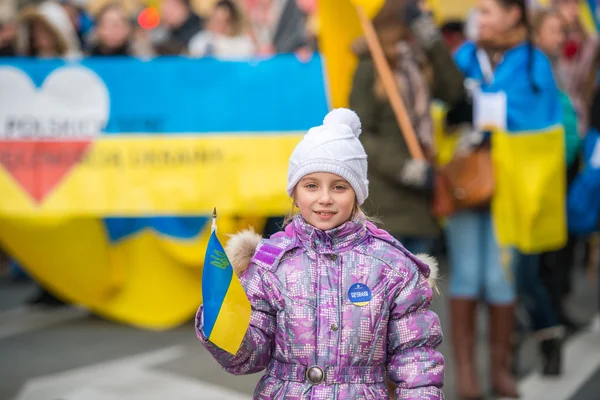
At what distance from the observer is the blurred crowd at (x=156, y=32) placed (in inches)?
284

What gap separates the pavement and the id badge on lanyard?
0.88m

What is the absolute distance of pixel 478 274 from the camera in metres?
5.16

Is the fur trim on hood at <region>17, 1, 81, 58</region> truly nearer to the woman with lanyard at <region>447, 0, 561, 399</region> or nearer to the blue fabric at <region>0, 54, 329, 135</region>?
the blue fabric at <region>0, 54, 329, 135</region>

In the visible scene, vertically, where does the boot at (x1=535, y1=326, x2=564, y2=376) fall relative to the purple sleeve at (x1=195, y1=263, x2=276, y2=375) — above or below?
below

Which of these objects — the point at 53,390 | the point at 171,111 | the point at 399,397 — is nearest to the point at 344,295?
the point at 399,397

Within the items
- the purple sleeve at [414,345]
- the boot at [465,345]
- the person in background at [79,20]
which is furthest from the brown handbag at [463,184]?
the person in background at [79,20]

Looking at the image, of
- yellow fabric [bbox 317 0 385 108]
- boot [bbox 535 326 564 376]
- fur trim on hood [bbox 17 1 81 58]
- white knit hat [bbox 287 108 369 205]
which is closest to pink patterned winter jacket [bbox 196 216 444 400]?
white knit hat [bbox 287 108 369 205]

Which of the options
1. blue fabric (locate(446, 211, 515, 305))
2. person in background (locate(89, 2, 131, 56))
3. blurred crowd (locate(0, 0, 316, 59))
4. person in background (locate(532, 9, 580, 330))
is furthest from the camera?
blurred crowd (locate(0, 0, 316, 59))

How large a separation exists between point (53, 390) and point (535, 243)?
8.51 feet

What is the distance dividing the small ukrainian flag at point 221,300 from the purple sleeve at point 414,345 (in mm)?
465

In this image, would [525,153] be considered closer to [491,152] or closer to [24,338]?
[491,152]

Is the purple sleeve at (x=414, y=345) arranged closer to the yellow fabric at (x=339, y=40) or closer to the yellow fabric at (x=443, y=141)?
the yellow fabric at (x=443, y=141)

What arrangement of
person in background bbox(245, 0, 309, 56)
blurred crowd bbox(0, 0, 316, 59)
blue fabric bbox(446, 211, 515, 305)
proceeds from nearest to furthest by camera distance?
blue fabric bbox(446, 211, 515, 305) → blurred crowd bbox(0, 0, 316, 59) → person in background bbox(245, 0, 309, 56)

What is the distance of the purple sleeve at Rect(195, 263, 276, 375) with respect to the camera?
262 cm
